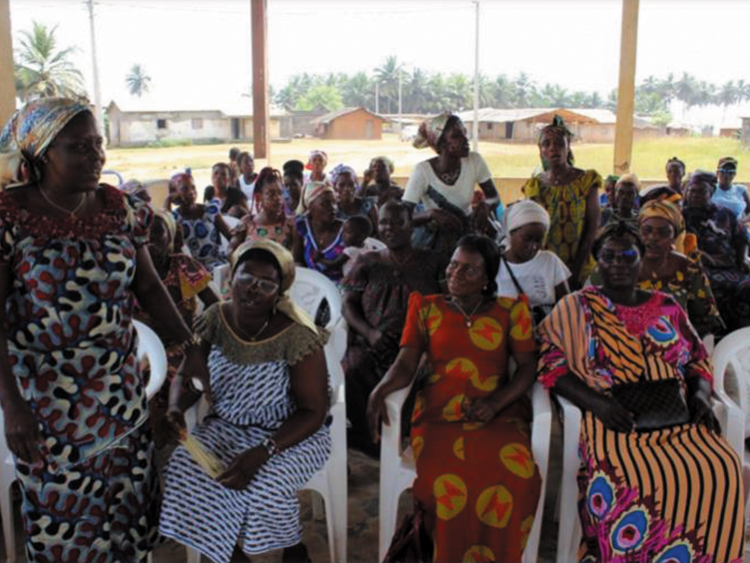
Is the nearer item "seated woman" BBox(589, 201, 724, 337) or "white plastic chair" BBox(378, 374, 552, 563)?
"white plastic chair" BBox(378, 374, 552, 563)

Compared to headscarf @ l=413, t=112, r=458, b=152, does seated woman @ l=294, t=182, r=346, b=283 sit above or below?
below

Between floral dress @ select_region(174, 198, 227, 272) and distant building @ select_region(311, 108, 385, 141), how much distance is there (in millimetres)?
23889

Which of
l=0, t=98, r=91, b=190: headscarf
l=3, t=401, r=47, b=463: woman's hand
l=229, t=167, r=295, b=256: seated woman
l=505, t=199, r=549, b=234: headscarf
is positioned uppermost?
l=0, t=98, r=91, b=190: headscarf

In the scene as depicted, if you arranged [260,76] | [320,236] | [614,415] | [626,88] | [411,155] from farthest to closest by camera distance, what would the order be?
[411,155] → [260,76] → [626,88] → [320,236] → [614,415]

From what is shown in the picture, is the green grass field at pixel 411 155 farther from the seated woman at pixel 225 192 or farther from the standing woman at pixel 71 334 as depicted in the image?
the standing woman at pixel 71 334

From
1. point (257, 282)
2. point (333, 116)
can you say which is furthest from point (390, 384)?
point (333, 116)

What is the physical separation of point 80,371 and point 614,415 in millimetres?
1863

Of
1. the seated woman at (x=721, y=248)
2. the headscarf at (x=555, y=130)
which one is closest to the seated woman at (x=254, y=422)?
the headscarf at (x=555, y=130)

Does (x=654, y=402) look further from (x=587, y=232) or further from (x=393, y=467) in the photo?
(x=587, y=232)

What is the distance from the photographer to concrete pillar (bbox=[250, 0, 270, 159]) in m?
11.3

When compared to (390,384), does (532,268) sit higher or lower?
higher

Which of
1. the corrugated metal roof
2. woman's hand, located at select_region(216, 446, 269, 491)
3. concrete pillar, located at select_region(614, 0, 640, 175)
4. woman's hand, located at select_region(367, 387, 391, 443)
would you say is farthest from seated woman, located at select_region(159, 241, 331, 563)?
the corrugated metal roof

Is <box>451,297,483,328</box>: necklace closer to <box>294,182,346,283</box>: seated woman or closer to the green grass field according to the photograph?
<box>294,182,346,283</box>: seated woman

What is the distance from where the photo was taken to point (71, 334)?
6.70ft
